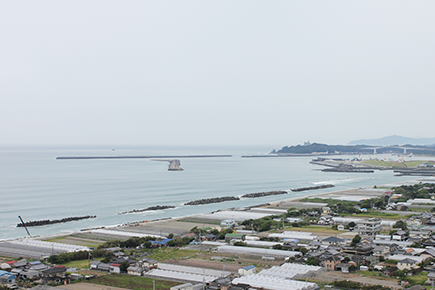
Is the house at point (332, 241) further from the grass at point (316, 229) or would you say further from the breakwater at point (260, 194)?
the breakwater at point (260, 194)

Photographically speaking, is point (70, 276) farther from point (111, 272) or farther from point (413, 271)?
point (413, 271)

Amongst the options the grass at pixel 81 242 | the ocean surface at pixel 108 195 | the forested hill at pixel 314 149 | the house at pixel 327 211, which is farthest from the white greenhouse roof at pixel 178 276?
the forested hill at pixel 314 149

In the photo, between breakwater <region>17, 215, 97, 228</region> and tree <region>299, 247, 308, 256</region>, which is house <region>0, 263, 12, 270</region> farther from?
tree <region>299, 247, 308, 256</region>

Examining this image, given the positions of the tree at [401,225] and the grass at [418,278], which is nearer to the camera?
the grass at [418,278]

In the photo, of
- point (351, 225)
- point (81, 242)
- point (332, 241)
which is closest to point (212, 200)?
point (351, 225)

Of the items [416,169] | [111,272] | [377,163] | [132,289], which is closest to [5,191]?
[111,272]

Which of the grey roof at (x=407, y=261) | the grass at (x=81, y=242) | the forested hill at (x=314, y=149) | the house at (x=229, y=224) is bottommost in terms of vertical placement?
the grass at (x=81, y=242)

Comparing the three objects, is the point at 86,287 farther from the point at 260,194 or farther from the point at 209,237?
the point at 260,194

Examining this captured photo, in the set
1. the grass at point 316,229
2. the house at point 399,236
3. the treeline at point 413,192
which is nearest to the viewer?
the house at point 399,236

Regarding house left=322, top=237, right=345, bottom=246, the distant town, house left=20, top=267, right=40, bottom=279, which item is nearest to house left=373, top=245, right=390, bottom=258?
the distant town
